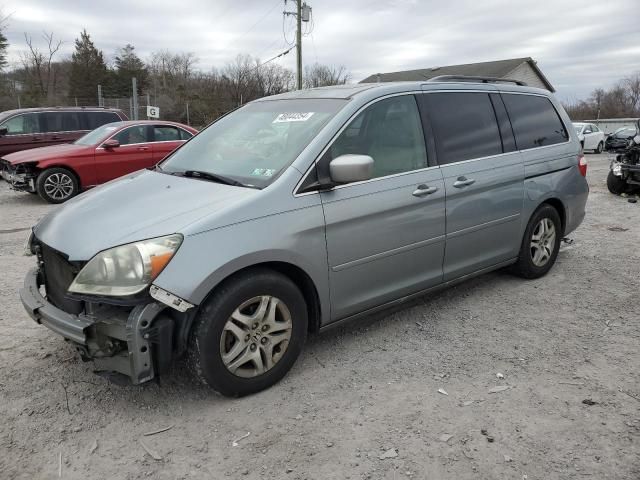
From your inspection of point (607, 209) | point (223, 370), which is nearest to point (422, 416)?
point (223, 370)

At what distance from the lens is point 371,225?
339 cm

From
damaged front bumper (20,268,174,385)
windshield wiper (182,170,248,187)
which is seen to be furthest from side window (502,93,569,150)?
damaged front bumper (20,268,174,385)

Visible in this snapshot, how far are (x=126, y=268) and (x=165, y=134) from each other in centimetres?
891

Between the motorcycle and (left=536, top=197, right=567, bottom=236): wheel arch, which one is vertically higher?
the motorcycle

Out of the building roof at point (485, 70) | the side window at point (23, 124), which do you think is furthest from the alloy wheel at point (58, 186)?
the building roof at point (485, 70)

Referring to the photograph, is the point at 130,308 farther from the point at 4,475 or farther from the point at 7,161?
the point at 7,161

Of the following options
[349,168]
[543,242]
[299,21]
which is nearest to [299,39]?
[299,21]

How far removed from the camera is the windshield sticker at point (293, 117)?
352cm

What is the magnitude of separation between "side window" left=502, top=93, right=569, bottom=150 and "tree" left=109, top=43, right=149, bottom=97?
48407 millimetres

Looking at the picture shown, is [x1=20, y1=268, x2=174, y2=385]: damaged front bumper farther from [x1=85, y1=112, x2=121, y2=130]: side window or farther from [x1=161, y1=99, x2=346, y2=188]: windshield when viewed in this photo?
[x1=85, y1=112, x2=121, y2=130]: side window

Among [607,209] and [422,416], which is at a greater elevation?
[607,209]

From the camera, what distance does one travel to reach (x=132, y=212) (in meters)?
2.99

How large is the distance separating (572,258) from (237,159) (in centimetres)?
422

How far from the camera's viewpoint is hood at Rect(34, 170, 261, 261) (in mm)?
2760
